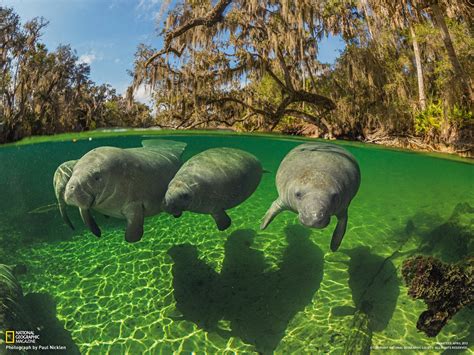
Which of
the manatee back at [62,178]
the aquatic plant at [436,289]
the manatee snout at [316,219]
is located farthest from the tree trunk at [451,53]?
the manatee back at [62,178]

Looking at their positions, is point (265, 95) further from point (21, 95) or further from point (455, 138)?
point (21, 95)

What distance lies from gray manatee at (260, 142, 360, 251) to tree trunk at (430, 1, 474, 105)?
43.2 feet

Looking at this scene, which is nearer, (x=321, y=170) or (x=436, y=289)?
(x=321, y=170)

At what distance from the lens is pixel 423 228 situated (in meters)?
8.27

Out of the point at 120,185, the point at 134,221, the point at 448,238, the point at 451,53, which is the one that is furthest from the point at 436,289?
the point at 451,53

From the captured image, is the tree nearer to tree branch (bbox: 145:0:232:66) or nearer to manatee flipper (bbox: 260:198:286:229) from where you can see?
tree branch (bbox: 145:0:232:66)

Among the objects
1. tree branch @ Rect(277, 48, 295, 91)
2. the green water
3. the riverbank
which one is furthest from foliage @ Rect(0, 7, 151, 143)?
the green water

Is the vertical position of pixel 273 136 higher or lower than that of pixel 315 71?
lower

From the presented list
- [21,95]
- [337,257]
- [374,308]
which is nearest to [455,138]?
[337,257]

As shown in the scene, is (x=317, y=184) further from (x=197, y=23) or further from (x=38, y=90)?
(x=38, y=90)

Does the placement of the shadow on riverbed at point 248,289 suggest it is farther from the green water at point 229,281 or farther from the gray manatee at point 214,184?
the gray manatee at point 214,184

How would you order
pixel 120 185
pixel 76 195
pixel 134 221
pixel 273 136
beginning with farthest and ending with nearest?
pixel 273 136 < pixel 134 221 < pixel 120 185 < pixel 76 195

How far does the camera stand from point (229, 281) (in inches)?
206

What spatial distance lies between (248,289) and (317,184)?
2.51m
